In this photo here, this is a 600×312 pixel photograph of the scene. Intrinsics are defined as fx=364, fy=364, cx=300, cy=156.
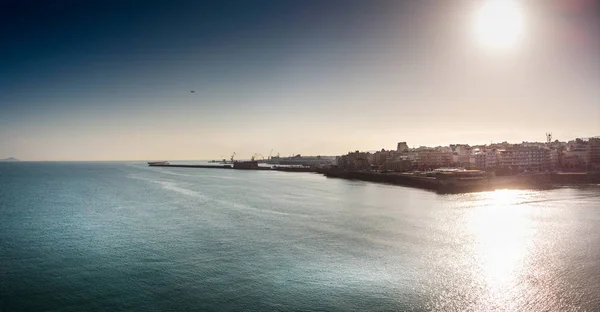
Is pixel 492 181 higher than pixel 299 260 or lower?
higher

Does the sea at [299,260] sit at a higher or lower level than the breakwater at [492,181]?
lower

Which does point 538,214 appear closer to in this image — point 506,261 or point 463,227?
point 463,227

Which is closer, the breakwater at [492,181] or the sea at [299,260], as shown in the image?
the sea at [299,260]

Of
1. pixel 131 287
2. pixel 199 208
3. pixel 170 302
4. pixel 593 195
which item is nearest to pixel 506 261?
pixel 170 302

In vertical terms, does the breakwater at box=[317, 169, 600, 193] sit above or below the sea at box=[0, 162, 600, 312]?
above

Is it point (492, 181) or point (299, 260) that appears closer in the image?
point (299, 260)

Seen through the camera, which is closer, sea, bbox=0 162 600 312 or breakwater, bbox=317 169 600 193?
sea, bbox=0 162 600 312

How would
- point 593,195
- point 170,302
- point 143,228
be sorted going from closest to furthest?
1. point 170,302
2. point 143,228
3. point 593,195

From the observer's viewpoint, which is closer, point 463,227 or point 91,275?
point 91,275
